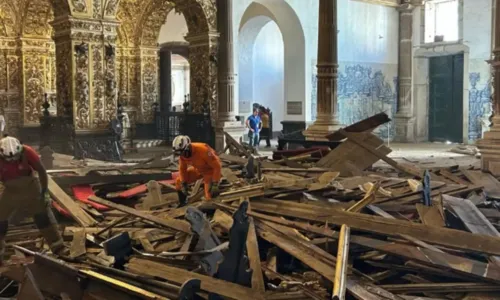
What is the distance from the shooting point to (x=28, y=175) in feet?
18.0

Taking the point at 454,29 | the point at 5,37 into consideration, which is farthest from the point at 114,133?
the point at 454,29

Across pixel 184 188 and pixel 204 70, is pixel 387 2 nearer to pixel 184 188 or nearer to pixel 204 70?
pixel 204 70

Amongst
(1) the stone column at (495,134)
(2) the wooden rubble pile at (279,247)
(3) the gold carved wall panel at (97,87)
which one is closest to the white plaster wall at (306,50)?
(3) the gold carved wall panel at (97,87)

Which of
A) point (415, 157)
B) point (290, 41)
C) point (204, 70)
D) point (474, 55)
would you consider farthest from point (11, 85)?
point (474, 55)

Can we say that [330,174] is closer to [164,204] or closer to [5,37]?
[164,204]

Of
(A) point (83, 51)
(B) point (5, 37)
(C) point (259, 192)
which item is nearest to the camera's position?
(C) point (259, 192)

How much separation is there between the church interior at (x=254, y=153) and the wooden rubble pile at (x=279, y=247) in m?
0.02

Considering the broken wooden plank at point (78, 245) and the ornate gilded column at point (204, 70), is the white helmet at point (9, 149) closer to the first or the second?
the broken wooden plank at point (78, 245)

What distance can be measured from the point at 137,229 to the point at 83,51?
733 centimetres

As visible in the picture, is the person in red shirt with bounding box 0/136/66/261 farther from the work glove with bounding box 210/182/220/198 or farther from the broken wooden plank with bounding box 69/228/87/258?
the work glove with bounding box 210/182/220/198

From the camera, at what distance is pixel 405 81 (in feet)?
68.8

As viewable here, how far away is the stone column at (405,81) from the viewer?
68.5ft

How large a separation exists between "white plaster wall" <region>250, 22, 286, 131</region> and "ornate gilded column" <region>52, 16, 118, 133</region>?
9.08 metres

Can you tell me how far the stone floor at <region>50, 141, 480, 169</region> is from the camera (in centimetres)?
1066
